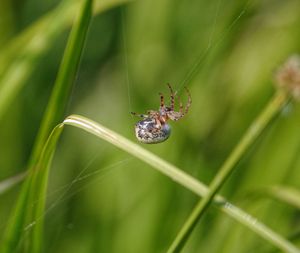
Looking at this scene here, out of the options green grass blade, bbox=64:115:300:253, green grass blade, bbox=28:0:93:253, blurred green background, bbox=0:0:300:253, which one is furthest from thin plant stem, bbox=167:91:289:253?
blurred green background, bbox=0:0:300:253

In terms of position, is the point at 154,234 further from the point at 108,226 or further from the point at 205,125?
the point at 205,125

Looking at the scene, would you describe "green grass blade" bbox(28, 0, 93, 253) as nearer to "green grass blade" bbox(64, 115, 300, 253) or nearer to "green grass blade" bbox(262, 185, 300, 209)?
"green grass blade" bbox(64, 115, 300, 253)

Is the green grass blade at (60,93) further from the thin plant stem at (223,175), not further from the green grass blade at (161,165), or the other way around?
the thin plant stem at (223,175)

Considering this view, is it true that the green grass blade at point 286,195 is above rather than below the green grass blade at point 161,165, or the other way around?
above

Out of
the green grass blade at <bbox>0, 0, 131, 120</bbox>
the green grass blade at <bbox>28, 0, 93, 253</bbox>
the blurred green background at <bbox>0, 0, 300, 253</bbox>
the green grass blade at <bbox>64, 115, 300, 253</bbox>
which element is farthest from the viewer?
the blurred green background at <bbox>0, 0, 300, 253</bbox>

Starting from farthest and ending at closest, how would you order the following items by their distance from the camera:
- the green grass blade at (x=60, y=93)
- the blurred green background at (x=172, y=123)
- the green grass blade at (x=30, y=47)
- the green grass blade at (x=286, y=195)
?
the blurred green background at (x=172, y=123) → the green grass blade at (x=30, y=47) → the green grass blade at (x=286, y=195) → the green grass blade at (x=60, y=93)

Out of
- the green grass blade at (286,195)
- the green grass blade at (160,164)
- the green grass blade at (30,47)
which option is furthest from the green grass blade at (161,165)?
the green grass blade at (30,47)

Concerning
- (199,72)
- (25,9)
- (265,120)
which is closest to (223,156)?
(199,72)

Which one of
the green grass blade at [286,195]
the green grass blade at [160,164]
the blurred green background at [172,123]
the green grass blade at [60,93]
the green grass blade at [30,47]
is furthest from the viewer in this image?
the blurred green background at [172,123]
